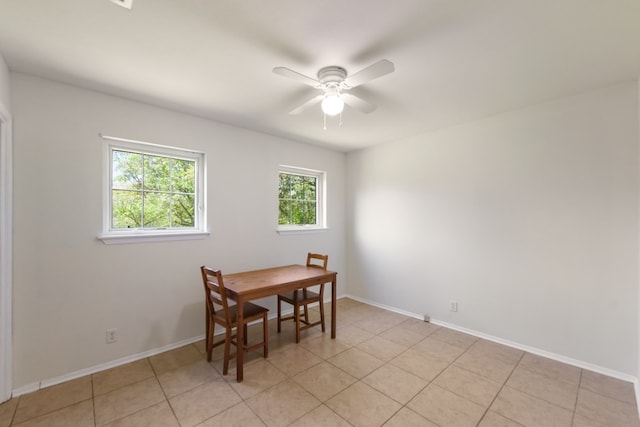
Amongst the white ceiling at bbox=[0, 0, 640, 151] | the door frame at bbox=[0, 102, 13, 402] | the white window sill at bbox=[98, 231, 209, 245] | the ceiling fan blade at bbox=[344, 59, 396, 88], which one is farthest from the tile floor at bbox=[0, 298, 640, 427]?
the white ceiling at bbox=[0, 0, 640, 151]

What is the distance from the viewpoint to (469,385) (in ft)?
6.97

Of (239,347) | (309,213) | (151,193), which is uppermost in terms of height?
(151,193)

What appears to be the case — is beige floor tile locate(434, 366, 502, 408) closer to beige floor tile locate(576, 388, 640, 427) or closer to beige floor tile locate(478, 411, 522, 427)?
beige floor tile locate(478, 411, 522, 427)

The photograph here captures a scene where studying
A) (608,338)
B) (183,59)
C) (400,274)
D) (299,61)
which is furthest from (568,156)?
(183,59)

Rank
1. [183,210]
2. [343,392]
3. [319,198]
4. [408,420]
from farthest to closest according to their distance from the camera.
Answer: [319,198] → [183,210] → [343,392] → [408,420]

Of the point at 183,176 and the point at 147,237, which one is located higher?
the point at 183,176

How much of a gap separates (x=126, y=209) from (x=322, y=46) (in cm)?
221

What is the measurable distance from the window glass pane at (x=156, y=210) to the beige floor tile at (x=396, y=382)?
2347 mm

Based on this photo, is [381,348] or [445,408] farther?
[381,348]

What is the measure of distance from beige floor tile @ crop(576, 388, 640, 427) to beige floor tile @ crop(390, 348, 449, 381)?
0.88 m

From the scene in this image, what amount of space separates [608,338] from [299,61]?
3.23 m

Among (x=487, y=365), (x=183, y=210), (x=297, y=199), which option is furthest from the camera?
(x=297, y=199)

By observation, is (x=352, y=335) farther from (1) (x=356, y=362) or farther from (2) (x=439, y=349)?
(2) (x=439, y=349)

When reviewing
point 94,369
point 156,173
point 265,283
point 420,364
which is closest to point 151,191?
point 156,173
